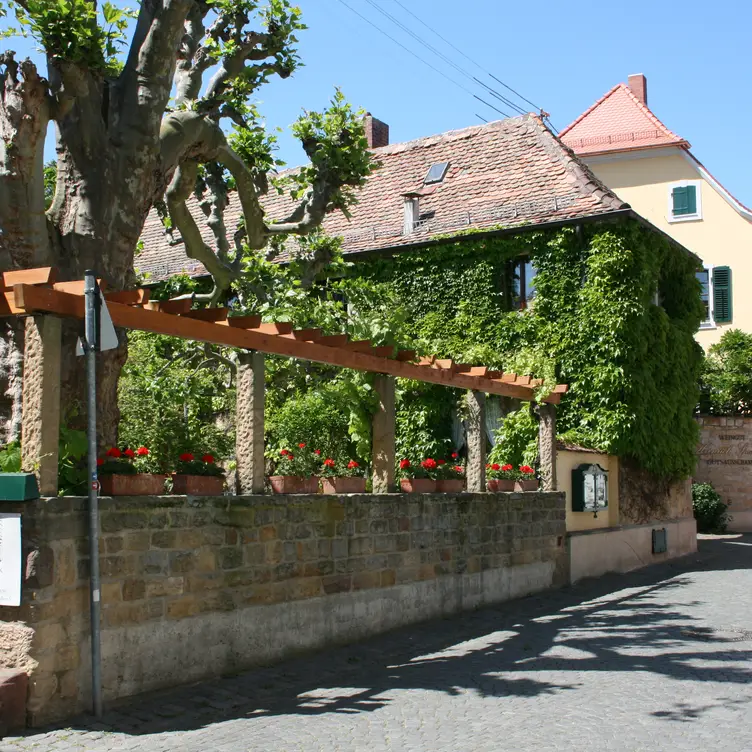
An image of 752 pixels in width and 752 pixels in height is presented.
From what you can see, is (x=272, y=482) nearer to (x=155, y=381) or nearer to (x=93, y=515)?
(x=93, y=515)

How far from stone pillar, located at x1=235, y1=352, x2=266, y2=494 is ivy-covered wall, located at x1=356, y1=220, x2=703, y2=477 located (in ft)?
26.0

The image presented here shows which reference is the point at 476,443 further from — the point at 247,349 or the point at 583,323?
the point at 583,323

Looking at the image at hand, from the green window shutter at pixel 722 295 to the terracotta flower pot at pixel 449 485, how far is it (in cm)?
1738

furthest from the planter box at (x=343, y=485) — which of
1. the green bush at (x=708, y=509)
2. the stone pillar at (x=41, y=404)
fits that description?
the green bush at (x=708, y=509)

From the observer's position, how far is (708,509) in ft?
75.4

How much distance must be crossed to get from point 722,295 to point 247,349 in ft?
69.0

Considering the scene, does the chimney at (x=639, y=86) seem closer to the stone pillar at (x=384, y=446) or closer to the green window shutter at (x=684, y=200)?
the green window shutter at (x=684, y=200)

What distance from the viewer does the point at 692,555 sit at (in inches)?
739

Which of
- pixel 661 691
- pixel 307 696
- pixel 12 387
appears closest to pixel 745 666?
pixel 661 691

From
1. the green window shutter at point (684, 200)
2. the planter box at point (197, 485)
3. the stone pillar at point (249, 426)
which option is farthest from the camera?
the green window shutter at point (684, 200)

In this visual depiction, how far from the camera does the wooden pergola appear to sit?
632cm

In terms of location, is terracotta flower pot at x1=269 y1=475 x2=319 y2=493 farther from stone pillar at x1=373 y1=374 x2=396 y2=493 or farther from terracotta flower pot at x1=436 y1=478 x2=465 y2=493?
terracotta flower pot at x1=436 y1=478 x2=465 y2=493

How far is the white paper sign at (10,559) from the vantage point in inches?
236

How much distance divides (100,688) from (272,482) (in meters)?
2.49
